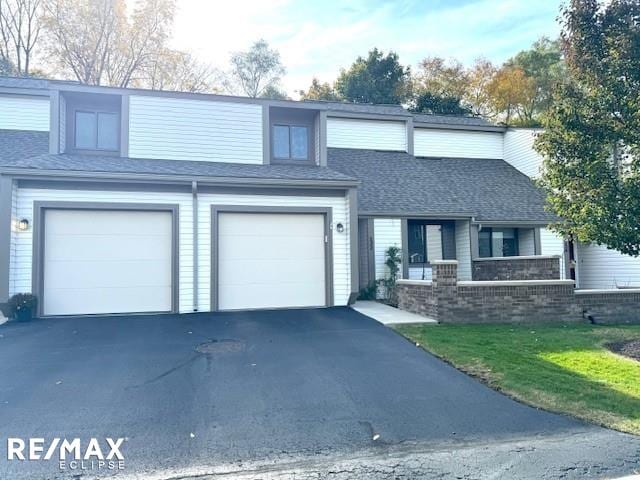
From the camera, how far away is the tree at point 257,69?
33.3m

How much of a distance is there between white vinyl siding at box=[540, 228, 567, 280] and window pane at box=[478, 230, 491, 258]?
1.74m

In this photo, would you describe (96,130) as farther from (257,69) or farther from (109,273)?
(257,69)

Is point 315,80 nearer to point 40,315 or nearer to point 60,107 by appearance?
point 60,107

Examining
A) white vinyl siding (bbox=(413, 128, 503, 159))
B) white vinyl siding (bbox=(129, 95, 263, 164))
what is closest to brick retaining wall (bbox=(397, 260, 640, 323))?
white vinyl siding (bbox=(129, 95, 263, 164))

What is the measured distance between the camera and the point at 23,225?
986 centimetres

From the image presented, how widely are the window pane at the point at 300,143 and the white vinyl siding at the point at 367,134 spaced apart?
10.4 feet

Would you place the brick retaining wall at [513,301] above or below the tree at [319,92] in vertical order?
below

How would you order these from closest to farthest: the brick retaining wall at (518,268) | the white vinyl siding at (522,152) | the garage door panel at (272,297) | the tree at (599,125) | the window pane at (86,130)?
the tree at (599,125) → the garage door panel at (272,297) → the window pane at (86,130) → the brick retaining wall at (518,268) → the white vinyl siding at (522,152)

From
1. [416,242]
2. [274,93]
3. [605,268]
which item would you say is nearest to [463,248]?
[416,242]

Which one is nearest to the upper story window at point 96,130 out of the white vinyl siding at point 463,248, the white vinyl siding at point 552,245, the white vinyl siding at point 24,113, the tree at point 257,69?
the white vinyl siding at point 24,113

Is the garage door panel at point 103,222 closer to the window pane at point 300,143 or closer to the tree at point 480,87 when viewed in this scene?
the window pane at point 300,143

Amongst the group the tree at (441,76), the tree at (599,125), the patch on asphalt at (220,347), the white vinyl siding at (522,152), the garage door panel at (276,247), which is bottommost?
the patch on asphalt at (220,347)

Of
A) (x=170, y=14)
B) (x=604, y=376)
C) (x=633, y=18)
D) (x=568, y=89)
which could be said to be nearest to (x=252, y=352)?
(x=604, y=376)

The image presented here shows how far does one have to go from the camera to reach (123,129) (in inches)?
496
